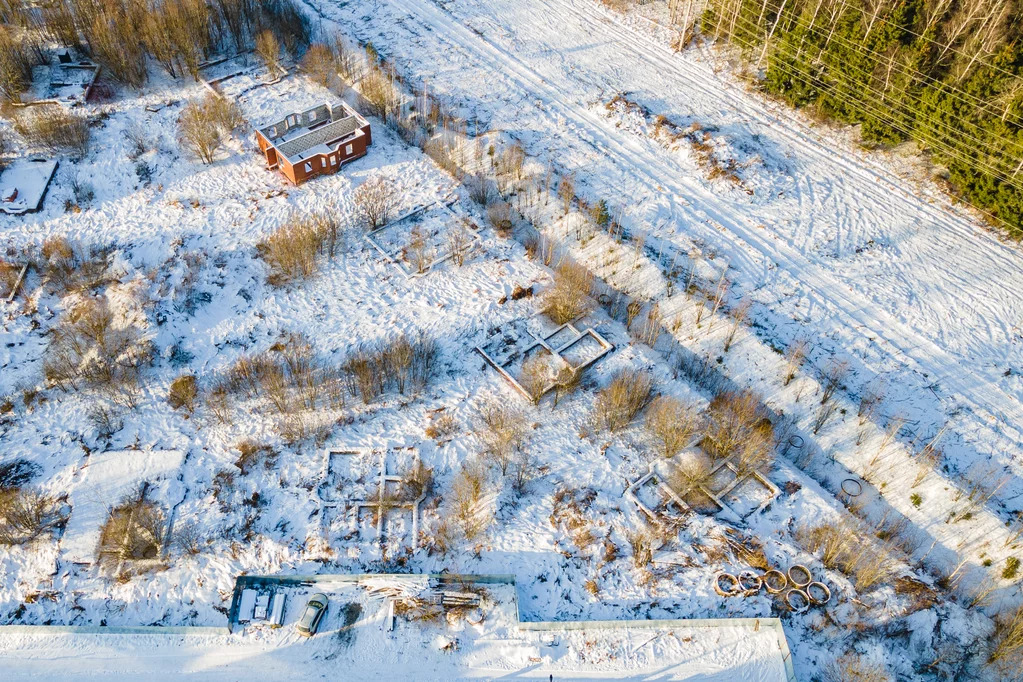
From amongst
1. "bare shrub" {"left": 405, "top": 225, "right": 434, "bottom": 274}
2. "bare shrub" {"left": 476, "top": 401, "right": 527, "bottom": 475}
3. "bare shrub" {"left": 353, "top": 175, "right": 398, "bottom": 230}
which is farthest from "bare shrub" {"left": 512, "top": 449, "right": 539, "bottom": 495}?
"bare shrub" {"left": 353, "top": 175, "right": 398, "bottom": 230}

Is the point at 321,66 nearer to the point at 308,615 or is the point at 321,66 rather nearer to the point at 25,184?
the point at 25,184

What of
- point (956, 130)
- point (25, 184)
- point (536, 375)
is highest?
point (956, 130)

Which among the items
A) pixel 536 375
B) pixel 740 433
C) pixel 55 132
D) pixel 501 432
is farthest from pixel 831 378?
pixel 55 132

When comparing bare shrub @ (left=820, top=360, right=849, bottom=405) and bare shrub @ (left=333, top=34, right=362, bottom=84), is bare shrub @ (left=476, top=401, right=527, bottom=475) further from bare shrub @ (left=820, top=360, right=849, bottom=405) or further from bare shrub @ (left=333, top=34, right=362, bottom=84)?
bare shrub @ (left=333, top=34, right=362, bottom=84)

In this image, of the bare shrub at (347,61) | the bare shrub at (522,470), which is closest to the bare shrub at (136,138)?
the bare shrub at (347,61)

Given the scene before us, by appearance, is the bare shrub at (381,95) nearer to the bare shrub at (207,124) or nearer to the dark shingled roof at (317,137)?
the dark shingled roof at (317,137)
